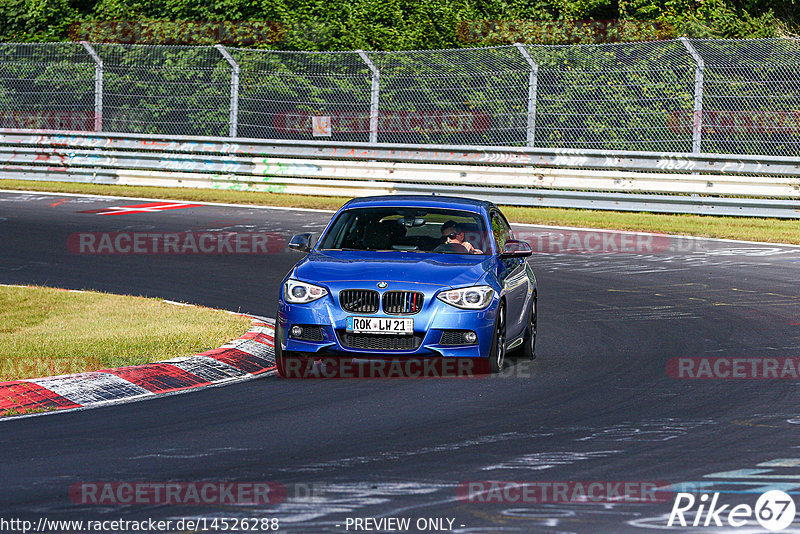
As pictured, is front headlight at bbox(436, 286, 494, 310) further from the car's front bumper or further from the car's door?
the car's door

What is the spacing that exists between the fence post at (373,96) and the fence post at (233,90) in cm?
282

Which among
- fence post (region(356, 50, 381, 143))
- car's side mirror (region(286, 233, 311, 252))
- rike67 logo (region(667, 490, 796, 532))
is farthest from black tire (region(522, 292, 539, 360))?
fence post (region(356, 50, 381, 143))

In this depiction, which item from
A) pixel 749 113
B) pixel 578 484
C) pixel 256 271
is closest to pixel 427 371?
pixel 578 484

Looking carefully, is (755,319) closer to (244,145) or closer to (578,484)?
(578,484)

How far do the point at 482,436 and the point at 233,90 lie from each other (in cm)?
1968

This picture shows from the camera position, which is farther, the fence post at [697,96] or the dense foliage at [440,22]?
the dense foliage at [440,22]

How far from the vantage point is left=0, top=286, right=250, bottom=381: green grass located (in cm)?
987

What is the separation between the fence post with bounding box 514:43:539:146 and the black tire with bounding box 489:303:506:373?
13.8 m

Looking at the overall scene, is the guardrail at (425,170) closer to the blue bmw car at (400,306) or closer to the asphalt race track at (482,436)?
the asphalt race track at (482,436)

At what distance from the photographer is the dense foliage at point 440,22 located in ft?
104

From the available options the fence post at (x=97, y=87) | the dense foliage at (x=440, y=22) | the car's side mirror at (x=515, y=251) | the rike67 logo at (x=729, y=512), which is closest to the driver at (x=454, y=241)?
the car's side mirror at (x=515, y=251)

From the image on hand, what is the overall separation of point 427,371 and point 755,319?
14.3 ft

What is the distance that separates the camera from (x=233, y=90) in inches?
1036

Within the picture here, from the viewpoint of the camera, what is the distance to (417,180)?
24312 mm
